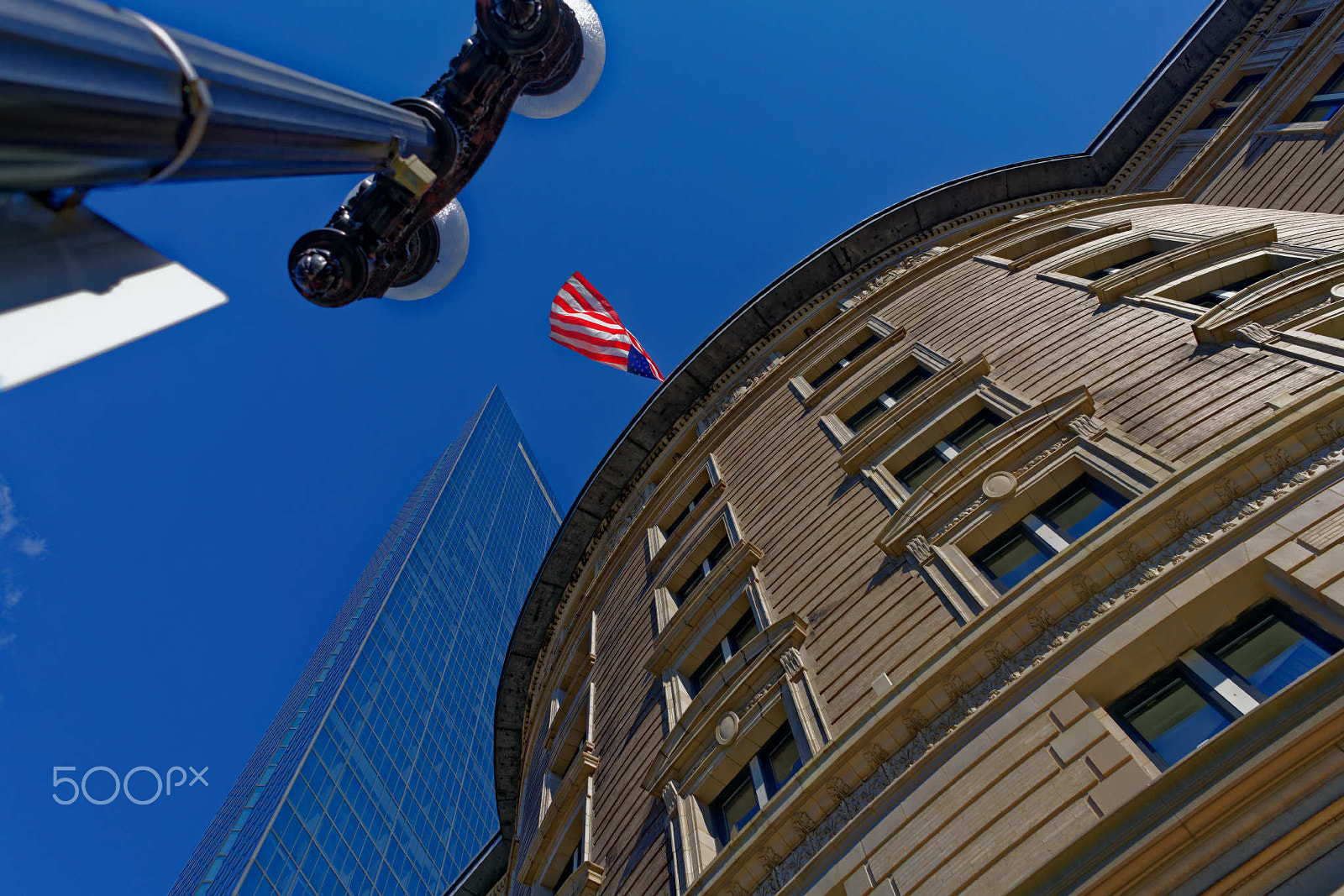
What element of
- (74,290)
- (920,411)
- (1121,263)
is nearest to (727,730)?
(920,411)

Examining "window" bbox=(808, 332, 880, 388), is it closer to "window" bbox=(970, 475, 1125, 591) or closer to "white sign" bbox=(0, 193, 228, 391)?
"window" bbox=(970, 475, 1125, 591)

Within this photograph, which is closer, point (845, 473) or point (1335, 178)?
point (845, 473)

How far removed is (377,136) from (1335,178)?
2799cm

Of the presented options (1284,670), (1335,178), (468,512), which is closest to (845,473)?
(1284,670)

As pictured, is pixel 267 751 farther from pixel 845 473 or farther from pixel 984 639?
pixel 984 639

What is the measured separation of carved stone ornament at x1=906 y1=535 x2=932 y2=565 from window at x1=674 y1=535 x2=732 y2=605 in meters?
7.20

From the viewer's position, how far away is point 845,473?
17781 millimetres

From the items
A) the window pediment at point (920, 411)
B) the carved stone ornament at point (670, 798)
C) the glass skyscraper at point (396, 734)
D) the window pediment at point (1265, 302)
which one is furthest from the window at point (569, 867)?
the glass skyscraper at point (396, 734)

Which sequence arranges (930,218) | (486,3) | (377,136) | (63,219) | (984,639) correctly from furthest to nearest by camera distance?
(930,218), (486,3), (984,639), (377,136), (63,219)

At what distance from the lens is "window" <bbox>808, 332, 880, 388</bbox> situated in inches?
1004

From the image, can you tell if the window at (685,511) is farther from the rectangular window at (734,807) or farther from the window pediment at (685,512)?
the rectangular window at (734,807)

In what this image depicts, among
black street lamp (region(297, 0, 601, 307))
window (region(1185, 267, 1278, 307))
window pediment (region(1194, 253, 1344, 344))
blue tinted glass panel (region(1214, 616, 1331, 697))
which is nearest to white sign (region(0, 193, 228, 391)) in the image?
black street lamp (region(297, 0, 601, 307))

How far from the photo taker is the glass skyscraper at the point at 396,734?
59.9m

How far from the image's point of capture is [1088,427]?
13172 millimetres
